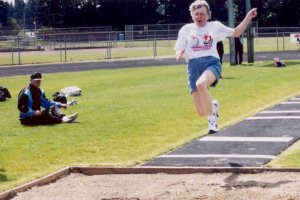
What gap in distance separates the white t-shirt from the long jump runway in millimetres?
1448

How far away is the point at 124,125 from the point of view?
1377 cm

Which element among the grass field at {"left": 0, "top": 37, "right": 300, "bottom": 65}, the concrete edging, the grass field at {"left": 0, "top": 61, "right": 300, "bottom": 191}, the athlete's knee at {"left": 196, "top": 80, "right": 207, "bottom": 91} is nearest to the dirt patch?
the concrete edging

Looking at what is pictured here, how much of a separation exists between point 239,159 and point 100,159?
205cm

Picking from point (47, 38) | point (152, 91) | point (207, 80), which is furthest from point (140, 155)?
point (47, 38)

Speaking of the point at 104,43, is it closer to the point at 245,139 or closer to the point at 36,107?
the point at 36,107

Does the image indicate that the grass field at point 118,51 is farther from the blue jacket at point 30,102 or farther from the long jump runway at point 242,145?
the long jump runway at point 242,145

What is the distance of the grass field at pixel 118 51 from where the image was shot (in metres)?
51.6

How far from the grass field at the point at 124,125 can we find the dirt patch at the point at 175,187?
0.74 meters

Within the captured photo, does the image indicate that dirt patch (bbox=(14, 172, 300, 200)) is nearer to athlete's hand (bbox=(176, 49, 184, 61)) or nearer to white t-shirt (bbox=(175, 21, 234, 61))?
athlete's hand (bbox=(176, 49, 184, 61))

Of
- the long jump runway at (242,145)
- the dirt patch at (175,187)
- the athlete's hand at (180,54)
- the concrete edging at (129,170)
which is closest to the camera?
the dirt patch at (175,187)

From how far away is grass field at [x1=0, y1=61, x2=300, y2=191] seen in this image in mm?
9875

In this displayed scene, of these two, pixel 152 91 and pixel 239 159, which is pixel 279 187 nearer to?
pixel 239 159

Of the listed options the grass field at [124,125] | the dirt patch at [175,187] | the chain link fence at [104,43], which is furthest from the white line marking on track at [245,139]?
the chain link fence at [104,43]

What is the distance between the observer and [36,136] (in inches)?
500
